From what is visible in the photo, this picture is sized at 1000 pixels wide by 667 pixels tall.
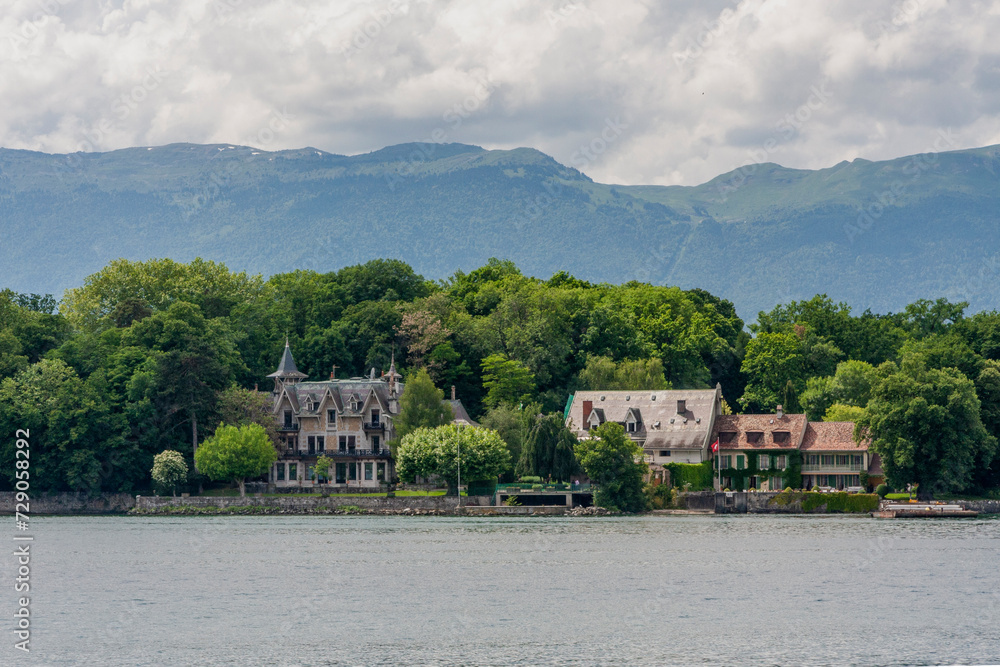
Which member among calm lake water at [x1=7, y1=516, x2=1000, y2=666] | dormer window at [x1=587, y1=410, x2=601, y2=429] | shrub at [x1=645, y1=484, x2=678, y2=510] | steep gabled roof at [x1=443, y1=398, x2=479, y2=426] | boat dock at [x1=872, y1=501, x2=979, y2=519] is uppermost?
steep gabled roof at [x1=443, y1=398, x2=479, y2=426]

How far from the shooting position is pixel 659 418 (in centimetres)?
9306

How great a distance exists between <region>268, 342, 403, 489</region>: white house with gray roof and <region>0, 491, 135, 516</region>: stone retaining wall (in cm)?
1251

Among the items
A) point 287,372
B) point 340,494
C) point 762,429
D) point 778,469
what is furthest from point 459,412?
point 778,469

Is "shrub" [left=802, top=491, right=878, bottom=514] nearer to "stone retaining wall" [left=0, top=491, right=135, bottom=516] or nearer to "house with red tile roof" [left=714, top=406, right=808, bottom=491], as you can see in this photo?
"house with red tile roof" [left=714, top=406, right=808, bottom=491]

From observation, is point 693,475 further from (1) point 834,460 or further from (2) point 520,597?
(2) point 520,597

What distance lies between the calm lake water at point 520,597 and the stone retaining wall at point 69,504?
59.7 feet

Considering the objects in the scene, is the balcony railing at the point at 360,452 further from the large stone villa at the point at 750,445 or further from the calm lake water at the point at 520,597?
the calm lake water at the point at 520,597

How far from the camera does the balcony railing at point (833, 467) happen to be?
301 ft

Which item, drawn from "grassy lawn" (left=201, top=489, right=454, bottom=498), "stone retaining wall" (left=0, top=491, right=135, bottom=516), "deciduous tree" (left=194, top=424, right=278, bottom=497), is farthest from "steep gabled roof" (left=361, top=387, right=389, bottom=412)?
"stone retaining wall" (left=0, top=491, right=135, bottom=516)

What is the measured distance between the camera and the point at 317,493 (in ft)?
309

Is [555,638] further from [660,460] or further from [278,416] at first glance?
[278,416]

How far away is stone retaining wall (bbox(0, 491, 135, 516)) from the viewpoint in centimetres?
9044
